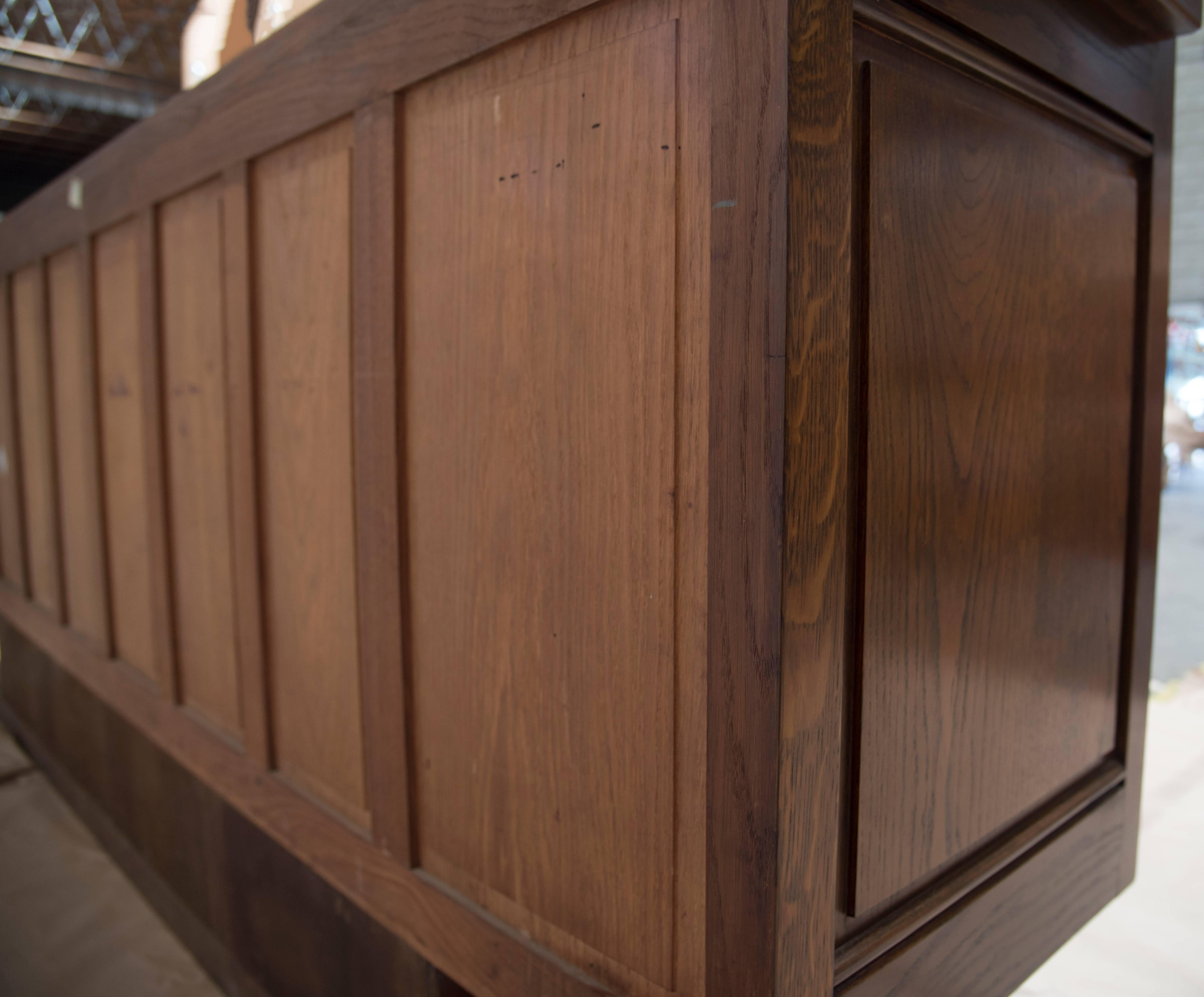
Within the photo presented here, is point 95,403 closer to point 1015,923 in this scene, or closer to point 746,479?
point 746,479

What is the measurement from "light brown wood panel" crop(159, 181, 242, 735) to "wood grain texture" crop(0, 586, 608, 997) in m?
0.11

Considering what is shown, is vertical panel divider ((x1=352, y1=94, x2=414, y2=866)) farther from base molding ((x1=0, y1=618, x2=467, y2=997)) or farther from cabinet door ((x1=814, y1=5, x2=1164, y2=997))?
cabinet door ((x1=814, y1=5, x2=1164, y2=997))

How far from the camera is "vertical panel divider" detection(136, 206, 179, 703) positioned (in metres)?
1.77

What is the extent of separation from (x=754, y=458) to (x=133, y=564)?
1.88m

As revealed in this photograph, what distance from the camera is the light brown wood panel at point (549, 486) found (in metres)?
0.81

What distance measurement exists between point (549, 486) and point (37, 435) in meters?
2.46

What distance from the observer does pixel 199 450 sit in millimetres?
1679

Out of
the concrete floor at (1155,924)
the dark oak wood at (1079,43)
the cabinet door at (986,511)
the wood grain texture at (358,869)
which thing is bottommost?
the concrete floor at (1155,924)

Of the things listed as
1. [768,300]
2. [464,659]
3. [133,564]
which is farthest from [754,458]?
[133,564]

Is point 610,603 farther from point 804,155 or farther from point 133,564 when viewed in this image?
point 133,564

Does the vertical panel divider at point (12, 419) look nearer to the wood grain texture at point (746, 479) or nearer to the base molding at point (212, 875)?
the base molding at point (212, 875)

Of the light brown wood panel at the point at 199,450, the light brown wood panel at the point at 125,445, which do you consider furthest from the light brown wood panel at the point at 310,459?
the light brown wood panel at the point at 125,445

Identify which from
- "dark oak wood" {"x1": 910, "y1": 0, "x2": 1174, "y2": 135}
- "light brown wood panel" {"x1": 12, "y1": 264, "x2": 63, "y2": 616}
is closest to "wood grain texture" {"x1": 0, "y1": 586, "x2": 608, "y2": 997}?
"light brown wood panel" {"x1": 12, "y1": 264, "x2": 63, "y2": 616}

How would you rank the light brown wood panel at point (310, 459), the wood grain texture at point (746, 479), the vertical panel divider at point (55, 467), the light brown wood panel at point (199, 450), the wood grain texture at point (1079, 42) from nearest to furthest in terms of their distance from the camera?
the wood grain texture at point (746, 479), the wood grain texture at point (1079, 42), the light brown wood panel at point (310, 459), the light brown wood panel at point (199, 450), the vertical panel divider at point (55, 467)
